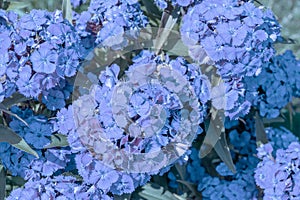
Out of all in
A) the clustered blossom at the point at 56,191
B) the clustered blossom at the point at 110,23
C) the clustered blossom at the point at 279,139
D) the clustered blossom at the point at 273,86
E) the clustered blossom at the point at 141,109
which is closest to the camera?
the clustered blossom at the point at 141,109

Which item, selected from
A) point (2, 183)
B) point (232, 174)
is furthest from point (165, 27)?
point (2, 183)

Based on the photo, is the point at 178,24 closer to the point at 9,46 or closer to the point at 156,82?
the point at 156,82

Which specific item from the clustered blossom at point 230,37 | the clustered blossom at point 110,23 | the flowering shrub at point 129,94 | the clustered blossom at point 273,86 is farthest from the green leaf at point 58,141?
the clustered blossom at point 273,86

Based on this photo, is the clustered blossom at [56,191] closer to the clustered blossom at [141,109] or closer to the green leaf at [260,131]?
the clustered blossom at [141,109]

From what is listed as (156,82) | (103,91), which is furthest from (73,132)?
(156,82)

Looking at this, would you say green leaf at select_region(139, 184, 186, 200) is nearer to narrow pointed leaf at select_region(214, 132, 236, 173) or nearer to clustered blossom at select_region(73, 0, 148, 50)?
narrow pointed leaf at select_region(214, 132, 236, 173)

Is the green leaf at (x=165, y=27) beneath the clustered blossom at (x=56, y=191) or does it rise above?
above

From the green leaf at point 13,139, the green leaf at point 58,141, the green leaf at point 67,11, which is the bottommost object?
the green leaf at point 58,141

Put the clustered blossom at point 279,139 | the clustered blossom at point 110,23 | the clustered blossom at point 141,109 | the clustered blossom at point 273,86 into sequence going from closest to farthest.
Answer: the clustered blossom at point 141,109
the clustered blossom at point 110,23
the clustered blossom at point 273,86
the clustered blossom at point 279,139
